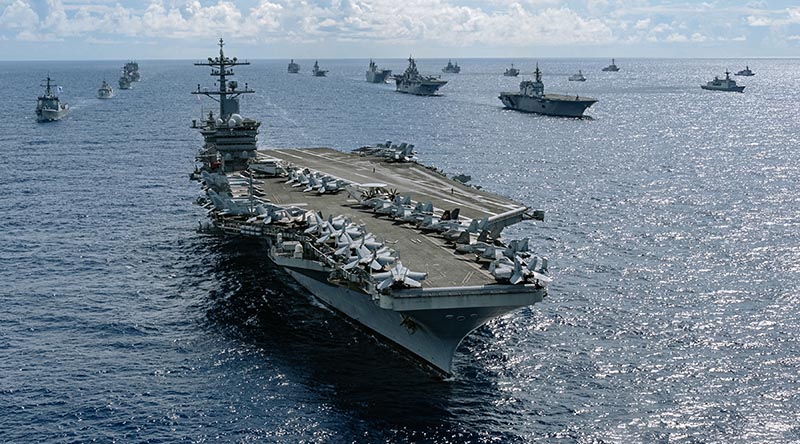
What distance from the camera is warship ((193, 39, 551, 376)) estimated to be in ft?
103

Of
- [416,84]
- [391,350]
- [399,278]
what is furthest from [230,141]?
[416,84]

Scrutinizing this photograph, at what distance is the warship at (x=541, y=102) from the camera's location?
5443 inches

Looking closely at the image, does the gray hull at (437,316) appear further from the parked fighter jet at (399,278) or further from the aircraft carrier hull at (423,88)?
the aircraft carrier hull at (423,88)

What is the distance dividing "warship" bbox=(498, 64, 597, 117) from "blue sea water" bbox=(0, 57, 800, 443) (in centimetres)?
5728

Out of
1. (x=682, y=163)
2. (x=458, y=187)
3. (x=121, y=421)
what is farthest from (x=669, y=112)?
(x=121, y=421)

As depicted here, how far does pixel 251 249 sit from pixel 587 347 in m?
24.7

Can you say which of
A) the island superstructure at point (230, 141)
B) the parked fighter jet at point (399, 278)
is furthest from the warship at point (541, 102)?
the parked fighter jet at point (399, 278)

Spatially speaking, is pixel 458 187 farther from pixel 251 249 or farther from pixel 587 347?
pixel 587 347

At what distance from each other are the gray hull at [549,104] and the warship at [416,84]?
A: 29388mm

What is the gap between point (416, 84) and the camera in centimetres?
18138

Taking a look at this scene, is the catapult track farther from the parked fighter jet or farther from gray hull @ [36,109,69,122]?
gray hull @ [36,109,69,122]

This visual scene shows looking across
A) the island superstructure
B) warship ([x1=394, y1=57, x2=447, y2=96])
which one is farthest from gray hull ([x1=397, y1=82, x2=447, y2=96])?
the island superstructure

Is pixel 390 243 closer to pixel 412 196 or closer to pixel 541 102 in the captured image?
pixel 412 196

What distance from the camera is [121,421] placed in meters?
29.2
